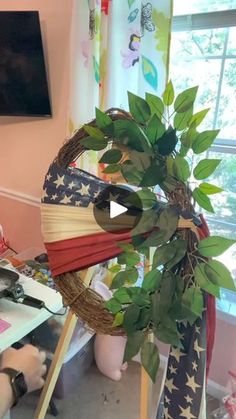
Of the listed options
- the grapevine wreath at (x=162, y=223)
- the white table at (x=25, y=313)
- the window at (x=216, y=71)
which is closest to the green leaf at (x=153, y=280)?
the grapevine wreath at (x=162, y=223)

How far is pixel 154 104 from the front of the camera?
2.11 ft

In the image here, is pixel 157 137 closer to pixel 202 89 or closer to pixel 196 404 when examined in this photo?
pixel 196 404

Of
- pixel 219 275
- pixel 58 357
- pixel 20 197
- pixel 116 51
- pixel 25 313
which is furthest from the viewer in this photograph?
pixel 20 197

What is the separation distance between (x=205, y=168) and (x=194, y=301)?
0.81ft

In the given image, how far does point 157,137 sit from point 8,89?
1369mm

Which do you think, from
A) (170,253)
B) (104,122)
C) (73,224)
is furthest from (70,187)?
(170,253)

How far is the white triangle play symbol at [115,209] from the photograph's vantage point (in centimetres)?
71

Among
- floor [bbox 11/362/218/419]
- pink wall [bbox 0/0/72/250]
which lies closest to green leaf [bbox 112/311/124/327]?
floor [bbox 11/362/218/419]

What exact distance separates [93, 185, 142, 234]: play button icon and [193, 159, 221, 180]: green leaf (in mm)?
123

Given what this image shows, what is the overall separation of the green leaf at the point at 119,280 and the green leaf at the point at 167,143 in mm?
290

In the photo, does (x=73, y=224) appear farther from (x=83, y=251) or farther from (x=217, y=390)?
(x=217, y=390)

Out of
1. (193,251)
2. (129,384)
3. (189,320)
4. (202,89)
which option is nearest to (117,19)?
(202,89)

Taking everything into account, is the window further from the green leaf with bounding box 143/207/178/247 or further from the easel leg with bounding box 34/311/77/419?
the green leaf with bounding box 143/207/178/247

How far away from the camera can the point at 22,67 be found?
1.65 meters
